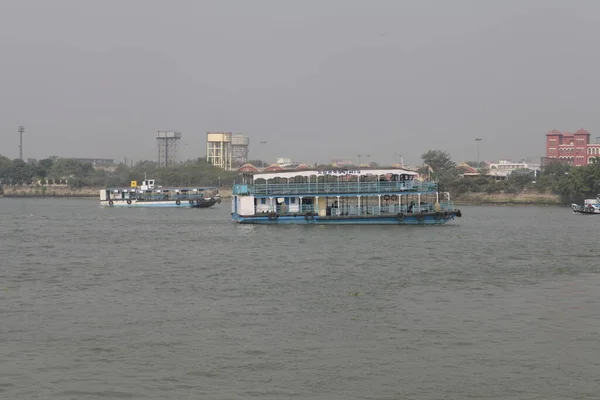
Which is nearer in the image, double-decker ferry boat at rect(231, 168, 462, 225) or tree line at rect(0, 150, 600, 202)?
double-decker ferry boat at rect(231, 168, 462, 225)

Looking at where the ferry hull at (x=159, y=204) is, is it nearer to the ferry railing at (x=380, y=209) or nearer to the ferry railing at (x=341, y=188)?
the ferry railing at (x=341, y=188)

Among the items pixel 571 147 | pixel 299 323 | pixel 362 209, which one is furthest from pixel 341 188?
pixel 571 147

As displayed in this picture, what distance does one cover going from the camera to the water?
15.7 meters

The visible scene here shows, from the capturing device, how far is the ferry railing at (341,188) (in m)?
55.4

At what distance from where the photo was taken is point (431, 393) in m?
15.2

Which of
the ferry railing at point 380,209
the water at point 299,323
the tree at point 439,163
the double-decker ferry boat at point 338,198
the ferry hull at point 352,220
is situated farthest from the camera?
the tree at point 439,163

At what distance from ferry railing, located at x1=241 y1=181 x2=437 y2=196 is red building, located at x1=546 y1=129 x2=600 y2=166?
11253cm

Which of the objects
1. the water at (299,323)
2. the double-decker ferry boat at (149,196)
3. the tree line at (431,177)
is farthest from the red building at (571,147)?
the water at (299,323)

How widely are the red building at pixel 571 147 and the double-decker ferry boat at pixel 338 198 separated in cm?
11183

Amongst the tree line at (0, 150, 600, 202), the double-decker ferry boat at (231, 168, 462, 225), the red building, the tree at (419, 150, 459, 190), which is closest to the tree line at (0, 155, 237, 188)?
the tree line at (0, 150, 600, 202)

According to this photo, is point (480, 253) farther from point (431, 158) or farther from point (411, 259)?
point (431, 158)

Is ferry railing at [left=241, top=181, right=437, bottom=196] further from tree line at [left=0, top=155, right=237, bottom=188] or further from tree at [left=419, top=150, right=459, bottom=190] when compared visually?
tree line at [left=0, top=155, right=237, bottom=188]

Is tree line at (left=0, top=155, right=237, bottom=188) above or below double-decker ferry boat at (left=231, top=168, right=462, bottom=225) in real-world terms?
above

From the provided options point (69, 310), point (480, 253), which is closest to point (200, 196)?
point (480, 253)
